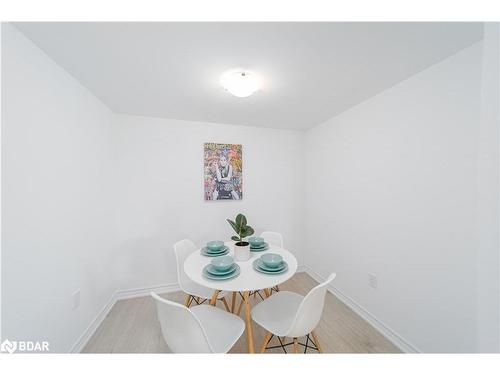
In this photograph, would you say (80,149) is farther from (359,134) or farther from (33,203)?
(359,134)

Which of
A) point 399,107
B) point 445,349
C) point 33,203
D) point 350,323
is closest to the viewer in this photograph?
point 33,203

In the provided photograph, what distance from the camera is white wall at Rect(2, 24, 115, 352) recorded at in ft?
3.10

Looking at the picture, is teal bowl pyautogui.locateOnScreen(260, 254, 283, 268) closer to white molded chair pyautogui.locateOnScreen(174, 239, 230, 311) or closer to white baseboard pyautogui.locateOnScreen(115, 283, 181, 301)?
white molded chair pyautogui.locateOnScreen(174, 239, 230, 311)

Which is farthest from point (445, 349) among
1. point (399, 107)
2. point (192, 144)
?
point (192, 144)

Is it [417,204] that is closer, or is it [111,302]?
[417,204]

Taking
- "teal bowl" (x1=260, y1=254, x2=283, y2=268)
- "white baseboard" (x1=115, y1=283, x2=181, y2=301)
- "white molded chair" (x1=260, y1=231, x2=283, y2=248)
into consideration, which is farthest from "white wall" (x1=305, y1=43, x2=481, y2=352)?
"white baseboard" (x1=115, y1=283, x2=181, y2=301)

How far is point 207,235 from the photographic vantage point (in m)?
2.45

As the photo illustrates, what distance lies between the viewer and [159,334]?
1.58 m

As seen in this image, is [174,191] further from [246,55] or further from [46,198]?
[246,55]

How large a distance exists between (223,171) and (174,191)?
71 cm

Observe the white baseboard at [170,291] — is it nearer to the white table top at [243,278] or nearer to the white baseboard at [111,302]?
the white baseboard at [111,302]

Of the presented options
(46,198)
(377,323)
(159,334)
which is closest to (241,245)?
(159,334)

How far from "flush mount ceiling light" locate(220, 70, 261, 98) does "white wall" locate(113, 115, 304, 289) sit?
43.1 inches

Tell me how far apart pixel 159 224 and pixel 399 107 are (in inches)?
113
